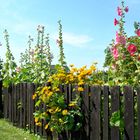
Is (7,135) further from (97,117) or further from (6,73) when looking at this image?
(6,73)

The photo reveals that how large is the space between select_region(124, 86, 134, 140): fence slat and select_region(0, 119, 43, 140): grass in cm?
331

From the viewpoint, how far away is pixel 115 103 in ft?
21.9

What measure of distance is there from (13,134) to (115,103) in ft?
12.6

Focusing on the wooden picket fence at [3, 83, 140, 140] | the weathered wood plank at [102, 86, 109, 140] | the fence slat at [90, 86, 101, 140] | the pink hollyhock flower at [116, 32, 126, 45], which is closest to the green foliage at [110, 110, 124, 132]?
the wooden picket fence at [3, 83, 140, 140]

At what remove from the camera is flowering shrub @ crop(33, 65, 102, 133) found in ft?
26.4

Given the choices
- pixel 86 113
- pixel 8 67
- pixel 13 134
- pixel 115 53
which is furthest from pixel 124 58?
pixel 8 67

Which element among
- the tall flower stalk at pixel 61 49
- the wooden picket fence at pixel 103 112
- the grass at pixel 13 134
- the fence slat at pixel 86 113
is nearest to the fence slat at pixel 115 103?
the wooden picket fence at pixel 103 112

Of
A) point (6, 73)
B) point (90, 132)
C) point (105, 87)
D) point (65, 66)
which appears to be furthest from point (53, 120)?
point (6, 73)

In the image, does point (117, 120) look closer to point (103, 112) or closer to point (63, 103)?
point (103, 112)

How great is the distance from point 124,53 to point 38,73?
4.71m

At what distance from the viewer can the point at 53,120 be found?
8453 millimetres

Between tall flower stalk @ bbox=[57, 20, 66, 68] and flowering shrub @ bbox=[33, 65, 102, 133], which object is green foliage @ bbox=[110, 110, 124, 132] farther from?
tall flower stalk @ bbox=[57, 20, 66, 68]

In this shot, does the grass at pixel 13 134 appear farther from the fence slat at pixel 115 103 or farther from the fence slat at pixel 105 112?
the fence slat at pixel 115 103

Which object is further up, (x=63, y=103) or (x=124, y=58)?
(x=124, y=58)
